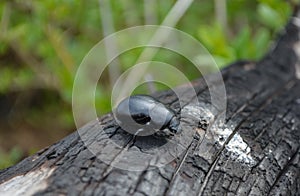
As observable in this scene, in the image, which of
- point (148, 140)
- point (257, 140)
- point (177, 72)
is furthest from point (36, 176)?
point (177, 72)

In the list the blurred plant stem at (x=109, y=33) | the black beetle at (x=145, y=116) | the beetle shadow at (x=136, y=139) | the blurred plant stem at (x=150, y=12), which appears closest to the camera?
the beetle shadow at (x=136, y=139)

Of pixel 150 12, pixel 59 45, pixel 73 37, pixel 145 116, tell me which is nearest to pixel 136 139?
pixel 145 116

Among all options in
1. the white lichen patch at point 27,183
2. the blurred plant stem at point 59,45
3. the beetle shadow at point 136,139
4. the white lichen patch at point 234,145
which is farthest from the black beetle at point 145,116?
the blurred plant stem at point 59,45

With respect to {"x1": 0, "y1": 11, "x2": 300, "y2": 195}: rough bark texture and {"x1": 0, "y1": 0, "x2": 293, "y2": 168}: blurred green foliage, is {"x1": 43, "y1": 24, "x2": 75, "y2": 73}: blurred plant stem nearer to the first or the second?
{"x1": 0, "y1": 0, "x2": 293, "y2": 168}: blurred green foliage

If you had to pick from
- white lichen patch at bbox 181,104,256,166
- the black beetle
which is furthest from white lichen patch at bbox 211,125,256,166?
the black beetle

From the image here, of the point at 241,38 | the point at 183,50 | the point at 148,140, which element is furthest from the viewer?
the point at 183,50

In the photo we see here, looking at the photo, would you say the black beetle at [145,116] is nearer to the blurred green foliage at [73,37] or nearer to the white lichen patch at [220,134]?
the white lichen patch at [220,134]

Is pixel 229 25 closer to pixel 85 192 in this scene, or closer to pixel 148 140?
pixel 148 140
